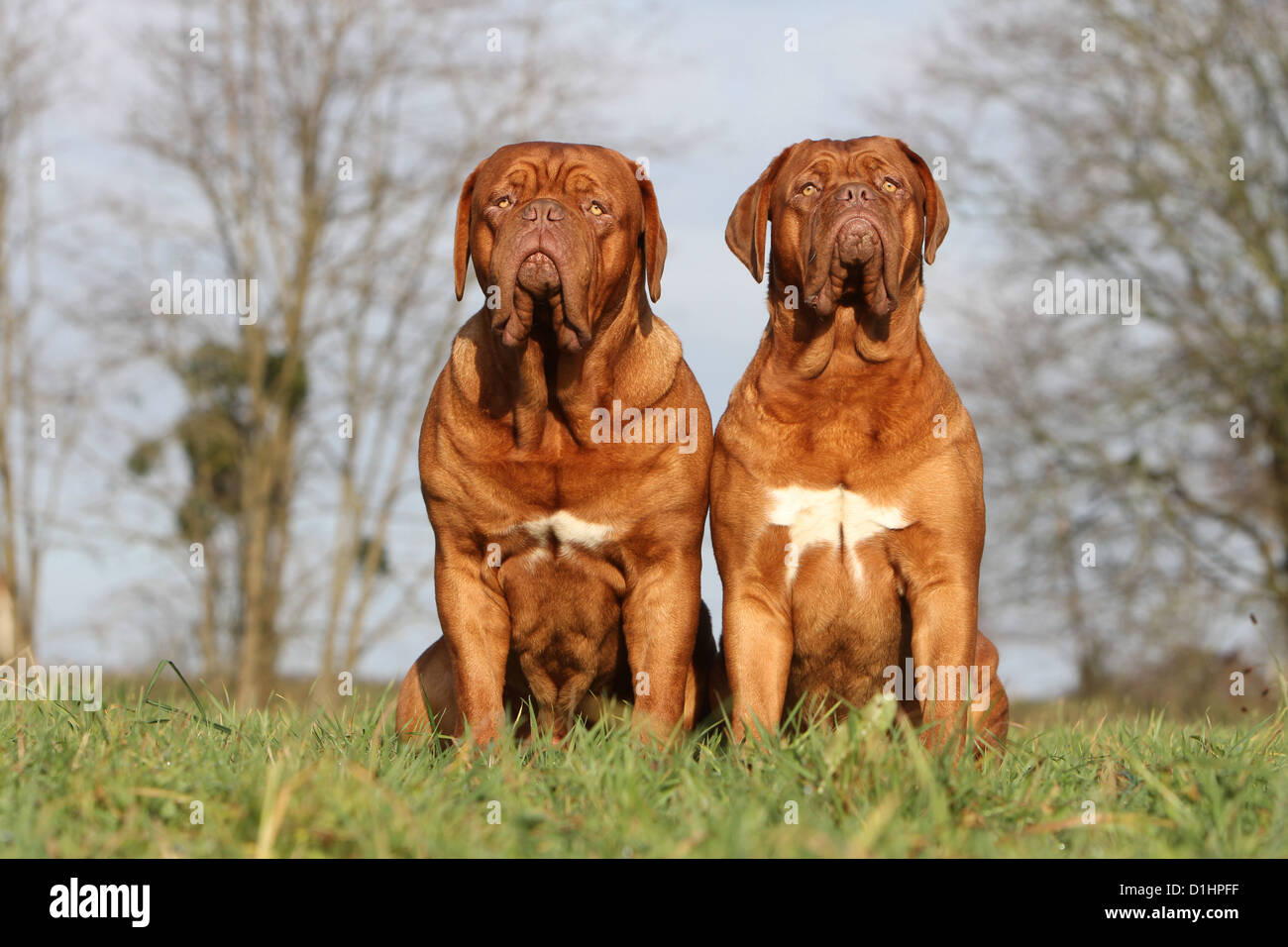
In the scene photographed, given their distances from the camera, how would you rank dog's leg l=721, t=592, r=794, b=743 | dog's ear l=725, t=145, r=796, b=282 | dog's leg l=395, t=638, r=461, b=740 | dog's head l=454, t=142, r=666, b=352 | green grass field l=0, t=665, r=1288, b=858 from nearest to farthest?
green grass field l=0, t=665, r=1288, b=858 < dog's head l=454, t=142, r=666, b=352 < dog's leg l=721, t=592, r=794, b=743 < dog's ear l=725, t=145, r=796, b=282 < dog's leg l=395, t=638, r=461, b=740

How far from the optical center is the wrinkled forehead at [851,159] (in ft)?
14.3

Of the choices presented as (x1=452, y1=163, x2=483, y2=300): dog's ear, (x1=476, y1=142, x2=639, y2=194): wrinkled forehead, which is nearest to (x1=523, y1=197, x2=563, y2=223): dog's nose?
(x1=476, y1=142, x2=639, y2=194): wrinkled forehead

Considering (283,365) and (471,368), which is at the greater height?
(283,365)

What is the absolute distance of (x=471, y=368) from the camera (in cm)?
442

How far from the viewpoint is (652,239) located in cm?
453

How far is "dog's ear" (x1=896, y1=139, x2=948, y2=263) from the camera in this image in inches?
175

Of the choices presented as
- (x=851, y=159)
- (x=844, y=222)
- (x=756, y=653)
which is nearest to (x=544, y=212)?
(x=844, y=222)

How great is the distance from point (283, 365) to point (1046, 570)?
26.8ft

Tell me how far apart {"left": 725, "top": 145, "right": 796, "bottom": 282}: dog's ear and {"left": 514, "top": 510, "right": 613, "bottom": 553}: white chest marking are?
1.02 m

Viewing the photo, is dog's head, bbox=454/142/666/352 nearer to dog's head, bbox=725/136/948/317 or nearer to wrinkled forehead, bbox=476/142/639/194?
wrinkled forehead, bbox=476/142/639/194

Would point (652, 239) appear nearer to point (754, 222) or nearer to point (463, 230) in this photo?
point (754, 222)

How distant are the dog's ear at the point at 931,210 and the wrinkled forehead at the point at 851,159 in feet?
0.12
